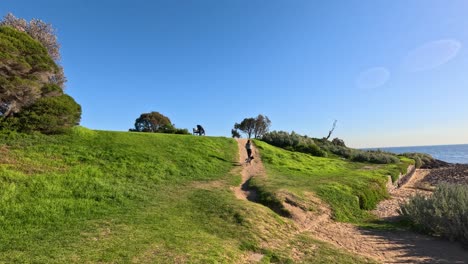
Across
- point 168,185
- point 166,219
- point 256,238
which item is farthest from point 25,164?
point 256,238

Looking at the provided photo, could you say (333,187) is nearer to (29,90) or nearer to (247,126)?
(29,90)

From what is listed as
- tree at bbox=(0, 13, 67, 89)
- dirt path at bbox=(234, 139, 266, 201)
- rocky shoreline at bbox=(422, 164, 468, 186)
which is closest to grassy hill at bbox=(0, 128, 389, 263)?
dirt path at bbox=(234, 139, 266, 201)

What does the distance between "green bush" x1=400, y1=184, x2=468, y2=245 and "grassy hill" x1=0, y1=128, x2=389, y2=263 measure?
9.11 ft

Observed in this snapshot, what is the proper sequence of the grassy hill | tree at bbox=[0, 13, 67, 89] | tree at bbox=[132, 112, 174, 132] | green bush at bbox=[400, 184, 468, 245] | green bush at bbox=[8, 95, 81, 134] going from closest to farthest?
the grassy hill, green bush at bbox=[400, 184, 468, 245], green bush at bbox=[8, 95, 81, 134], tree at bbox=[0, 13, 67, 89], tree at bbox=[132, 112, 174, 132]

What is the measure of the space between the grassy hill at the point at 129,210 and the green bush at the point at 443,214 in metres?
2.78

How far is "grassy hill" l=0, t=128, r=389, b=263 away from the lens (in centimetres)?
709

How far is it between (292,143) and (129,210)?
97.3 feet

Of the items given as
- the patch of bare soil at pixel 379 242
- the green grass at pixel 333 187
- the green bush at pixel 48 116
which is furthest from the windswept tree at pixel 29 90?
the patch of bare soil at pixel 379 242

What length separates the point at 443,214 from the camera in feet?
36.6

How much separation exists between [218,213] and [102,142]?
12270 mm

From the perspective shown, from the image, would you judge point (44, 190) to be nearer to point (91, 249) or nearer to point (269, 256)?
point (91, 249)

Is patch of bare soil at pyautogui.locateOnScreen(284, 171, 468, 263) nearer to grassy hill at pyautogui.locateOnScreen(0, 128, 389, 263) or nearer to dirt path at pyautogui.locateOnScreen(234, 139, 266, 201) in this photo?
grassy hill at pyautogui.locateOnScreen(0, 128, 389, 263)

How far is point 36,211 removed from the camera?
8.81 meters

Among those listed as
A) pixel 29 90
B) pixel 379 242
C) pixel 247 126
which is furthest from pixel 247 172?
pixel 247 126
